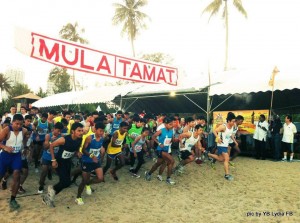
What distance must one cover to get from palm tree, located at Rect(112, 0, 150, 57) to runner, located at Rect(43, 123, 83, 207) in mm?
29106

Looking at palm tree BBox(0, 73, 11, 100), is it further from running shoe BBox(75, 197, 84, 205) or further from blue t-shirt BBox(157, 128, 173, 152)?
running shoe BBox(75, 197, 84, 205)

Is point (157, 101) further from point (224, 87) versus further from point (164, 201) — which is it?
point (164, 201)

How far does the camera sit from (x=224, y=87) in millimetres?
12375

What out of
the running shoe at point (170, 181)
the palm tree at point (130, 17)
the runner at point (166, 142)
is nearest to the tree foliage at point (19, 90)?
the palm tree at point (130, 17)

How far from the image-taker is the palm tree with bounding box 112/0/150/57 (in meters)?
34.0

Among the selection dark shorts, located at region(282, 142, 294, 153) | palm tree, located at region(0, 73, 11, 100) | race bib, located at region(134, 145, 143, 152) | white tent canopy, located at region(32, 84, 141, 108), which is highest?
Result: palm tree, located at region(0, 73, 11, 100)

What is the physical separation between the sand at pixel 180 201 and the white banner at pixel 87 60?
9.84ft

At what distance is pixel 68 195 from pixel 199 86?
8.34 m

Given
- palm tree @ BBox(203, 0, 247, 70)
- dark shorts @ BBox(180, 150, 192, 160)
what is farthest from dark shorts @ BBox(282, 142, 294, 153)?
palm tree @ BBox(203, 0, 247, 70)

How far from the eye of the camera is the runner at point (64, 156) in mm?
5688

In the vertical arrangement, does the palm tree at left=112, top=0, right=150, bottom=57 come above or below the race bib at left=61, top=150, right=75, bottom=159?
above

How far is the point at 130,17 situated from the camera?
112 ft

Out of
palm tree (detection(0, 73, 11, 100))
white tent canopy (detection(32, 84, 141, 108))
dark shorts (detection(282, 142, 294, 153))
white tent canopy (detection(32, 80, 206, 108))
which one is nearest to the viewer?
dark shorts (detection(282, 142, 294, 153))

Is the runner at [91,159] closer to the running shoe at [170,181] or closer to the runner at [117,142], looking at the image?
the runner at [117,142]
